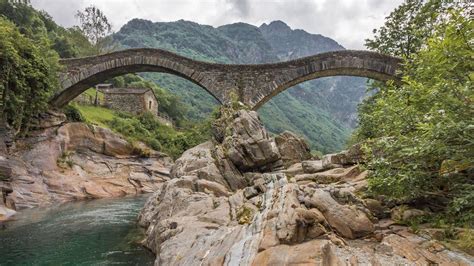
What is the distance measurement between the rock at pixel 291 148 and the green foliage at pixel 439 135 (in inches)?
350

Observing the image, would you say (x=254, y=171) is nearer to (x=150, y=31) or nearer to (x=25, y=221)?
(x=25, y=221)

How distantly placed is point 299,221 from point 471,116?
12.7ft

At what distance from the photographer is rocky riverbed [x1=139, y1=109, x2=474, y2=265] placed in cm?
588

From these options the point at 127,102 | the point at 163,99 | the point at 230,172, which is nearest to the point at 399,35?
the point at 230,172

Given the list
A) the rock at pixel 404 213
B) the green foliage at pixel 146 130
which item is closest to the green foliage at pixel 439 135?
the rock at pixel 404 213

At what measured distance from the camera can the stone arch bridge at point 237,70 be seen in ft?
76.8

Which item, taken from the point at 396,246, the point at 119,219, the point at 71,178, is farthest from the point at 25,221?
the point at 396,246

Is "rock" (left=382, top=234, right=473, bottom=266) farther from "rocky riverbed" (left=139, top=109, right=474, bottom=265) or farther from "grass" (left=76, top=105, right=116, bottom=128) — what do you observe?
"grass" (left=76, top=105, right=116, bottom=128)

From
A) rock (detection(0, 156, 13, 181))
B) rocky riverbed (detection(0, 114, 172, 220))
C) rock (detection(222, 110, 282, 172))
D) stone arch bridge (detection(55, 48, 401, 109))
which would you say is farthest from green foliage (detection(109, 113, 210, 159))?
rock (detection(222, 110, 282, 172))

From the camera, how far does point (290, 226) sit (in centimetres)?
646

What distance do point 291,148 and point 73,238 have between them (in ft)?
35.4

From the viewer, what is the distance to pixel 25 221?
15.1 metres

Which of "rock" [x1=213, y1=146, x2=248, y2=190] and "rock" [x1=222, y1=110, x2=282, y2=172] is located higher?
"rock" [x1=222, y1=110, x2=282, y2=172]

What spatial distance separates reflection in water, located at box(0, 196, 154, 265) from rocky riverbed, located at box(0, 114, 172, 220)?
229cm
